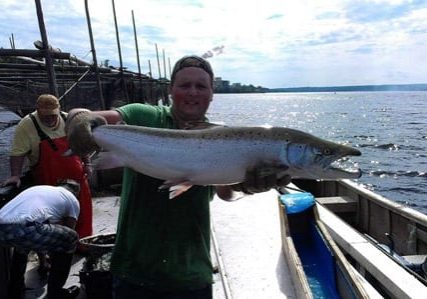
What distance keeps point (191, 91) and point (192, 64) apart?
0.19 m

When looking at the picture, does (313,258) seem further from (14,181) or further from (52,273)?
(14,181)

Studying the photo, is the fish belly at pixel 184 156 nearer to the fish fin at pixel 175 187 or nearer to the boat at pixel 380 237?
the fish fin at pixel 175 187

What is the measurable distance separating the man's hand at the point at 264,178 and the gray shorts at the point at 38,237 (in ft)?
7.70

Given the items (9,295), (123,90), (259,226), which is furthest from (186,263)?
(123,90)

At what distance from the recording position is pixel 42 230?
4355 mm

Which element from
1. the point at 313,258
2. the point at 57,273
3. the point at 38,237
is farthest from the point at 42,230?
the point at 313,258

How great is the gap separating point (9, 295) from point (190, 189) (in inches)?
131

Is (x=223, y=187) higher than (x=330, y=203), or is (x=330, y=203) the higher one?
(x=223, y=187)

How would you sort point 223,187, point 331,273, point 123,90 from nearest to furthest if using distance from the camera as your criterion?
1. point 223,187
2. point 331,273
3. point 123,90

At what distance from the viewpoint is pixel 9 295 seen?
516cm

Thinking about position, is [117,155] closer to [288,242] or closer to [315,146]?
[315,146]

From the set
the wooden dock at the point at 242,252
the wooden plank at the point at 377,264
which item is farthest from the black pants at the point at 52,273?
the wooden plank at the point at 377,264

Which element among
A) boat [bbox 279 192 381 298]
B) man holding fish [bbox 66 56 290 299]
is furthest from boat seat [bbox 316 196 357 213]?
man holding fish [bbox 66 56 290 299]

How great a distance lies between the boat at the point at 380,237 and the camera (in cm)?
593
